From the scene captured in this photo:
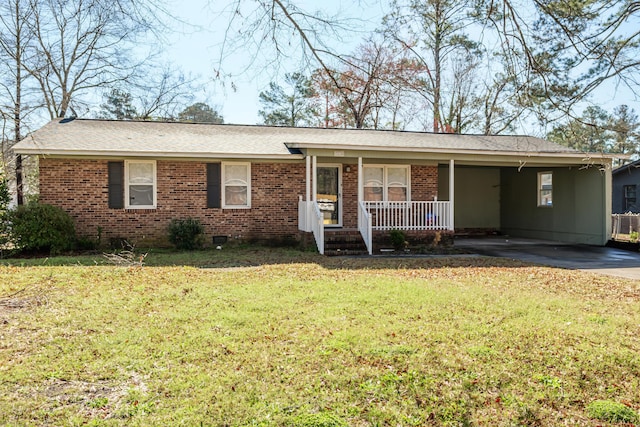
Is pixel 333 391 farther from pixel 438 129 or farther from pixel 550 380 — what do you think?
pixel 438 129

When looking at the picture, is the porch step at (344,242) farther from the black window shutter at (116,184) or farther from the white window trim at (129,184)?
the black window shutter at (116,184)

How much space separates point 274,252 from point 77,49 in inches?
551

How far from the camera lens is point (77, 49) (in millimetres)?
19578

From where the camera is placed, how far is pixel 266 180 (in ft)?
45.6

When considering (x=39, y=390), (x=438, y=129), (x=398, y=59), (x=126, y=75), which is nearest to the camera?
(x=39, y=390)

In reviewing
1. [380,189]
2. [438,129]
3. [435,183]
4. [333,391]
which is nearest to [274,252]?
[380,189]

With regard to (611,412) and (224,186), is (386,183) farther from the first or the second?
(611,412)

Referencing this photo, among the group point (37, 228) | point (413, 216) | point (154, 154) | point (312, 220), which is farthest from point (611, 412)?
point (37, 228)

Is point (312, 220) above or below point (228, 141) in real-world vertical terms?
below

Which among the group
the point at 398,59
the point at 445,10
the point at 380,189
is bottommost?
the point at 380,189

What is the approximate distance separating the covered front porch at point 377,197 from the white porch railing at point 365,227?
0.09ft

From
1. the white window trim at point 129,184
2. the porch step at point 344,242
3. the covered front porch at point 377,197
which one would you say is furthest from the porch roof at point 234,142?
the porch step at point 344,242

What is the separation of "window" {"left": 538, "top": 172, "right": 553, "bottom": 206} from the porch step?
8.49 m

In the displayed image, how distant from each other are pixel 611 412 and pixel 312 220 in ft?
31.4
